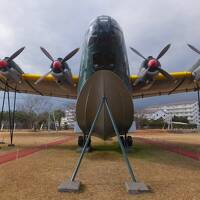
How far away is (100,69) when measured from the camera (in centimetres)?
1291

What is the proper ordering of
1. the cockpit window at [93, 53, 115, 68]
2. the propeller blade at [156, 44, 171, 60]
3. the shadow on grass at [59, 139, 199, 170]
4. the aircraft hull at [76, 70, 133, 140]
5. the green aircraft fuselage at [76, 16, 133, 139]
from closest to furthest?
the shadow on grass at [59, 139, 199, 170] < the aircraft hull at [76, 70, 133, 140] < the green aircraft fuselage at [76, 16, 133, 139] < the cockpit window at [93, 53, 115, 68] < the propeller blade at [156, 44, 171, 60]

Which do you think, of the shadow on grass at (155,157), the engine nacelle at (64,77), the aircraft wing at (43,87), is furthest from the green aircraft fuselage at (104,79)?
the aircraft wing at (43,87)

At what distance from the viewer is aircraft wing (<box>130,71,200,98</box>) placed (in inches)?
739

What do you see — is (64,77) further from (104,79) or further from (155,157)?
(155,157)

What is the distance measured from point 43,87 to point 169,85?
34.8 feet

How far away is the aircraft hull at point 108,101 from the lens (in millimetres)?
12242

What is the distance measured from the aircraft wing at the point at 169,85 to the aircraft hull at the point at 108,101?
4522mm

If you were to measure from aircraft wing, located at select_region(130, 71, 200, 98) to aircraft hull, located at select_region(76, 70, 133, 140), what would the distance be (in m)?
4.52

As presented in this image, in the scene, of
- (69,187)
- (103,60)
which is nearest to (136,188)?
(69,187)

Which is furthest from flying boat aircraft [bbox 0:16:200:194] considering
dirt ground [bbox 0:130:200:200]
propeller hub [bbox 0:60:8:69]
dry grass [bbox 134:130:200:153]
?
dry grass [bbox 134:130:200:153]

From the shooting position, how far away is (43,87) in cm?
2261

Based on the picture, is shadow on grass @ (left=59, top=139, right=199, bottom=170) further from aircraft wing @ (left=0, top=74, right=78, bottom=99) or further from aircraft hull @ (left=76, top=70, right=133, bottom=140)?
aircraft wing @ (left=0, top=74, right=78, bottom=99)

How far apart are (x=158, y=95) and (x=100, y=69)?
14.2 meters

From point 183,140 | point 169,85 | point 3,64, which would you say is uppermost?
point 3,64
